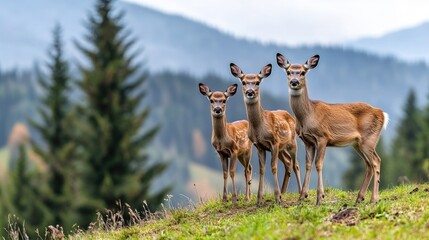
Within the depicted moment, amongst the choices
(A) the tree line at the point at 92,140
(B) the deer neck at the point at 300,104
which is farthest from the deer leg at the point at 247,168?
(A) the tree line at the point at 92,140

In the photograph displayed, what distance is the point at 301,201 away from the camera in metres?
13.0

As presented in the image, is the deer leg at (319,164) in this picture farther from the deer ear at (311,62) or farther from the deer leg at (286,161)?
the deer leg at (286,161)

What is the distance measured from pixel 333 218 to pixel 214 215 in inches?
137

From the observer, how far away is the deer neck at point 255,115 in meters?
13.0

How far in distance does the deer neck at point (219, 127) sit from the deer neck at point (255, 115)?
102 cm

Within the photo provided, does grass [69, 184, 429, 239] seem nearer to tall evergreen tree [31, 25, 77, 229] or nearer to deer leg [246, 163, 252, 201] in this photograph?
deer leg [246, 163, 252, 201]

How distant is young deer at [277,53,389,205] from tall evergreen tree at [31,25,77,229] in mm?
32132

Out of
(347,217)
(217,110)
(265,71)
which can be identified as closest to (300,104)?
(265,71)

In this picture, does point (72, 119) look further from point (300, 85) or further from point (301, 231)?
point (301, 231)

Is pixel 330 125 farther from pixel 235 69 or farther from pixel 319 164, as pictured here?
pixel 235 69

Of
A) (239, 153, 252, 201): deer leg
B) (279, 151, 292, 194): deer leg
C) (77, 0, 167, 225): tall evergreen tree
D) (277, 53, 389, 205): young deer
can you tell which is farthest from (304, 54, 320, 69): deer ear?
(77, 0, 167, 225): tall evergreen tree

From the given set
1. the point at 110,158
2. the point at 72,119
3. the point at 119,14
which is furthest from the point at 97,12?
the point at 110,158

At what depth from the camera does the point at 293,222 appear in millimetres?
9977

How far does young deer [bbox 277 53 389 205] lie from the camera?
12.4 metres
